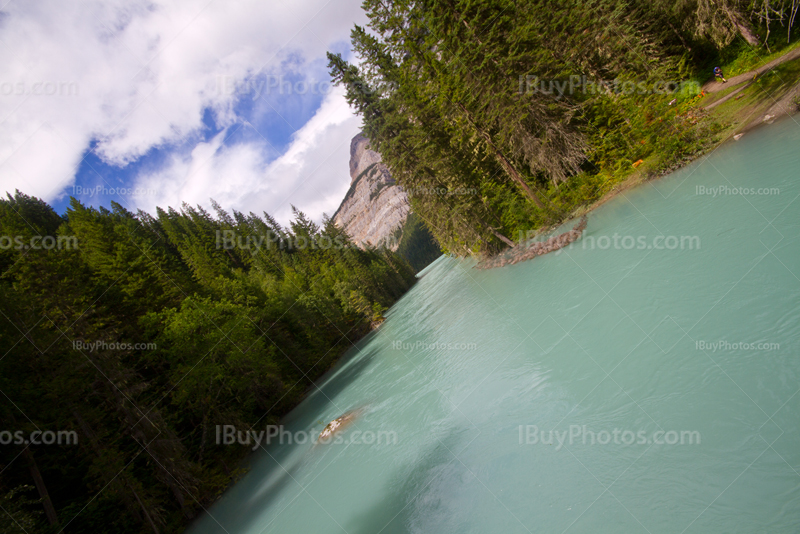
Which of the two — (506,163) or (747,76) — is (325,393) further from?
(747,76)

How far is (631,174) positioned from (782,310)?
1618 cm

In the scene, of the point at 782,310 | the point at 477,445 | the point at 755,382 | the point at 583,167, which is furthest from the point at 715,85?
the point at 477,445

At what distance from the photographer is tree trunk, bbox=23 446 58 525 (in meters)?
12.1

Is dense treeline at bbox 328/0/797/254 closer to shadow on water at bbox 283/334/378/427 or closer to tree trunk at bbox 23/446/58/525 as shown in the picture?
shadow on water at bbox 283/334/378/427

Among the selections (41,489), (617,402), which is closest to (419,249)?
(41,489)

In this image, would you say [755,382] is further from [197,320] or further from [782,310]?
[197,320]

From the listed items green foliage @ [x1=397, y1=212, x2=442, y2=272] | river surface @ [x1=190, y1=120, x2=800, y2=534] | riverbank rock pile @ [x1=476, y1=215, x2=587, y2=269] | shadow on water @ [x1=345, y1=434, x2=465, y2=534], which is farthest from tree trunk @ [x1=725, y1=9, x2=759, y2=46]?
green foliage @ [x1=397, y1=212, x2=442, y2=272]

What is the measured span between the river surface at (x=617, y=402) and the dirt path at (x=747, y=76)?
26.3ft

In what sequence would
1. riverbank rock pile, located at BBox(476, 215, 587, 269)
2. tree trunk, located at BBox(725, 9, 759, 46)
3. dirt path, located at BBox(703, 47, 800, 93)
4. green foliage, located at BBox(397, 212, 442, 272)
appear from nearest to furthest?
dirt path, located at BBox(703, 47, 800, 93)
riverbank rock pile, located at BBox(476, 215, 587, 269)
tree trunk, located at BBox(725, 9, 759, 46)
green foliage, located at BBox(397, 212, 442, 272)

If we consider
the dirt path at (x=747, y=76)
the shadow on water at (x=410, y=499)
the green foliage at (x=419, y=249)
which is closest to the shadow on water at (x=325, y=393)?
the shadow on water at (x=410, y=499)

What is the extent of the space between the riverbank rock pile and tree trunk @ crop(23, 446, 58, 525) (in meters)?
24.3

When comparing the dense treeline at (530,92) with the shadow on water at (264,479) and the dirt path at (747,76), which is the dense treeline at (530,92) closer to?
the dirt path at (747,76)

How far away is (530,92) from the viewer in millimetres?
19062

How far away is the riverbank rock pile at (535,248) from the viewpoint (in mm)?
17734
